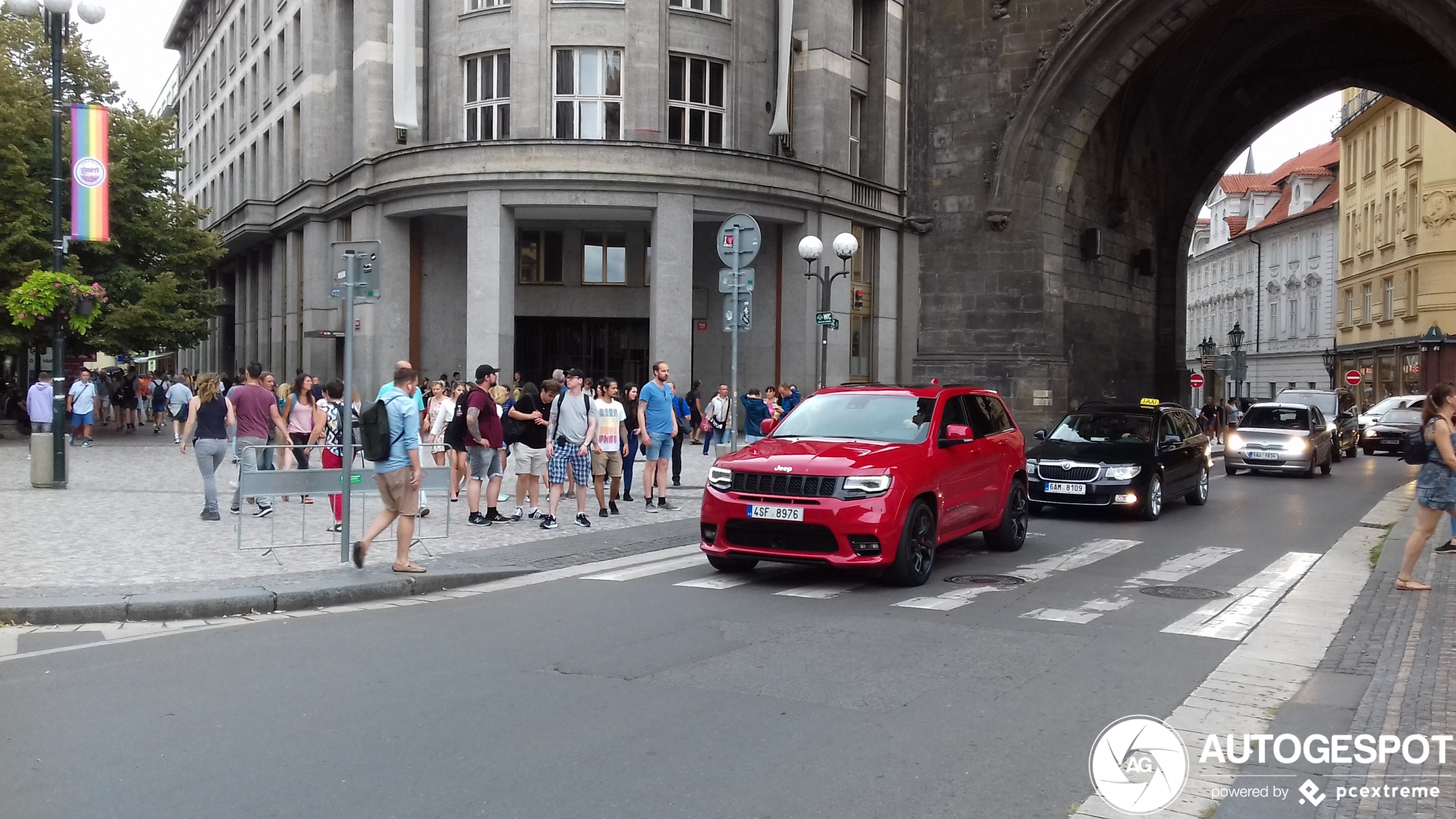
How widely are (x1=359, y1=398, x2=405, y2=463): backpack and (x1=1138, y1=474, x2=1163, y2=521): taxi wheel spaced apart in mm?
10050

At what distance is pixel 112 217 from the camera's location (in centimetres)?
3259

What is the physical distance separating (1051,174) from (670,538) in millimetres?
24039

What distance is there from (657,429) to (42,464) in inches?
345

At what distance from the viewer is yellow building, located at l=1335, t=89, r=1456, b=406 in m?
52.1

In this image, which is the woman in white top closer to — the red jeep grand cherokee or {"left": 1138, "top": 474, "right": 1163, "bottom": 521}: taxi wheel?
the red jeep grand cherokee

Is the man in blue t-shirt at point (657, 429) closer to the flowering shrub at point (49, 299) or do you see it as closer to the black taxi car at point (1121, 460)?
the black taxi car at point (1121, 460)

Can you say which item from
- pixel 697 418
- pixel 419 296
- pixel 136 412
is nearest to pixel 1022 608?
pixel 697 418

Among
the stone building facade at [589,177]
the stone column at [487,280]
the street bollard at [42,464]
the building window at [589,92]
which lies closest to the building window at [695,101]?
the stone building facade at [589,177]

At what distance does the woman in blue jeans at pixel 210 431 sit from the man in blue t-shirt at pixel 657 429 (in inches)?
205

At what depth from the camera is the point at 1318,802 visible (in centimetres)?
469

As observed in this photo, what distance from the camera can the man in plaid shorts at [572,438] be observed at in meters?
13.8

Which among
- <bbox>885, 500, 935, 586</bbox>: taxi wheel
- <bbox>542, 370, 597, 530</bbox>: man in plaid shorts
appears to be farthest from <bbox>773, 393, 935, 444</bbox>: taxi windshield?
<bbox>542, 370, 597, 530</bbox>: man in plaid shorts

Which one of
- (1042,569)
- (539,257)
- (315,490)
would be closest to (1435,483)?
(1042,569)

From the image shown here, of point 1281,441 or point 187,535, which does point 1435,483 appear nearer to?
point 187,535
